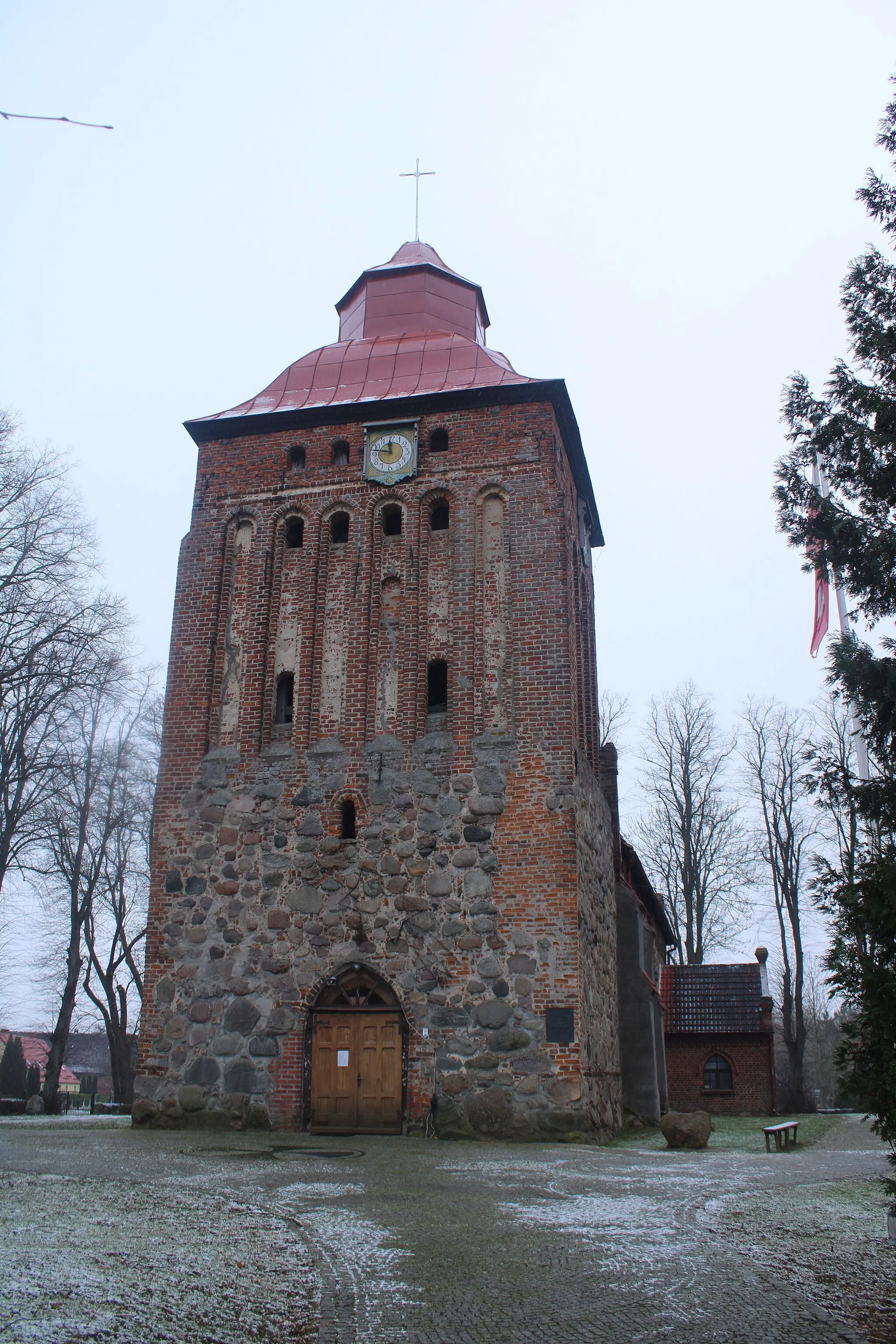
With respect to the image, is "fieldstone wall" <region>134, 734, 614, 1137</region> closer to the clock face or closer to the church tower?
the church tower

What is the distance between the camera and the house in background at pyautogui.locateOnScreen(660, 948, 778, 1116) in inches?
1104

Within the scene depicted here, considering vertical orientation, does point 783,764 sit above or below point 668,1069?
above

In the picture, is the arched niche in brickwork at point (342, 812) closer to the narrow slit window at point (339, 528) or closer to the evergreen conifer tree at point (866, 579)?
the narrow slit window at point (339, 528)

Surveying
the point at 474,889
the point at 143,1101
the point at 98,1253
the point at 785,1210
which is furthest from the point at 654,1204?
the point at 143,1101

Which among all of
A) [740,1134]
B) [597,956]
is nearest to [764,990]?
[740,1134]

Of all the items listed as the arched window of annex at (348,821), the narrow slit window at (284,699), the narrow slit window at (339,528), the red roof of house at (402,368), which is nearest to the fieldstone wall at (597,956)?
the arched window of annex at (348,821)

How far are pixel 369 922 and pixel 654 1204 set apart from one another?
7456 mm

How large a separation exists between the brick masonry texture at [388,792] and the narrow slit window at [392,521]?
0.54 ft

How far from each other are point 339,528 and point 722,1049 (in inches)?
745

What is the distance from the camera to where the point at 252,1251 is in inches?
221

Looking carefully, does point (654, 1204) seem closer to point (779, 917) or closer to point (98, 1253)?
point (98, 1253)

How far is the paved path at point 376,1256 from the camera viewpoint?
443 centimetres

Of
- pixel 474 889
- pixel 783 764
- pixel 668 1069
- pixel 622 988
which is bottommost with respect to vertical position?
pixel 668 1069

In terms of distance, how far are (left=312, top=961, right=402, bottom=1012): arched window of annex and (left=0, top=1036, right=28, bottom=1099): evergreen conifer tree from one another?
24131 mm
